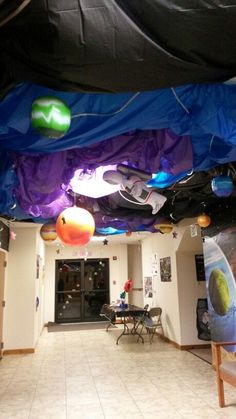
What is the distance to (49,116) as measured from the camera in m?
1.67

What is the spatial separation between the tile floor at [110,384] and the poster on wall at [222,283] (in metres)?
0.73

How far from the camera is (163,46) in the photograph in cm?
158

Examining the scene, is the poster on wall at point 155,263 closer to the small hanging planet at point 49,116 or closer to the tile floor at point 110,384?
the tile floor at point 110,384

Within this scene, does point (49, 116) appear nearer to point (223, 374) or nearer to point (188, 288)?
point (223, 374)

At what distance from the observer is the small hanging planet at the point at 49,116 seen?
5.47 feet

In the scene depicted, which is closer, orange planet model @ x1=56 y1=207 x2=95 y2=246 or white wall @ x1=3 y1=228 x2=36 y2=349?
orange planet model @ x1=56 y1=207 x2=95 y2=246

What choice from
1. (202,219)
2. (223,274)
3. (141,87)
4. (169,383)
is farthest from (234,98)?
(169,383)

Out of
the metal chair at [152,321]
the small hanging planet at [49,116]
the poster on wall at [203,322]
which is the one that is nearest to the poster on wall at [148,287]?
the metal chair at [152,321]

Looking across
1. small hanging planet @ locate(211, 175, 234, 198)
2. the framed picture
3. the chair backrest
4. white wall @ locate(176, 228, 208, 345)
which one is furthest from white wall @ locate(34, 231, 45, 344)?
small hanging planet @ locate(211, 175, 234, 198)

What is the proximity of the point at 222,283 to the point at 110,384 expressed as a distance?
7.18 feet

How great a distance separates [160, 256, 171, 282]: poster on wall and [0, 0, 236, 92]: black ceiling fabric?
6.53 metres

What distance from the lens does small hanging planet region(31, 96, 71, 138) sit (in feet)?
5.47

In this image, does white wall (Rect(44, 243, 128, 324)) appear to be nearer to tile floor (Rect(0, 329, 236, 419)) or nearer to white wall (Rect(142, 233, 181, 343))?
white wall (Rect(142, 233, 181, 343))

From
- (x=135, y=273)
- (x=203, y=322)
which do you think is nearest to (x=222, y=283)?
(x=203, y=322)
